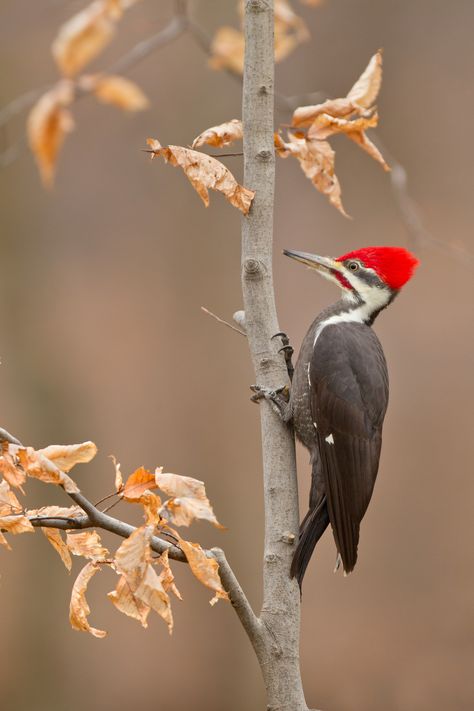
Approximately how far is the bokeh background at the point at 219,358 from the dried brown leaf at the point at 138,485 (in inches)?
145

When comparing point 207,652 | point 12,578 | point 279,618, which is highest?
point 12,578

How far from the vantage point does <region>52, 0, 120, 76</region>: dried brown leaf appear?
251 centimetres

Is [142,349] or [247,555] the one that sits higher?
[142,349]

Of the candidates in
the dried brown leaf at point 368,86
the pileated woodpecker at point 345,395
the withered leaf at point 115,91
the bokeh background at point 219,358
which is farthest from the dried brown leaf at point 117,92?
the bokeh background at point 219,358

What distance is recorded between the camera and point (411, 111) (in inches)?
224

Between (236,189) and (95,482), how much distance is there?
3.74 meters

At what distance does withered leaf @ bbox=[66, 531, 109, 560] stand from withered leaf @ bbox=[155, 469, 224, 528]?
30 cm

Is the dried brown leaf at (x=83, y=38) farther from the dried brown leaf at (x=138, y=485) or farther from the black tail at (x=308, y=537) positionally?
the black tail at (x=308, y=537)

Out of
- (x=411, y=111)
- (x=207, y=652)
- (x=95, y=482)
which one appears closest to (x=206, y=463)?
(x=95, y=482)

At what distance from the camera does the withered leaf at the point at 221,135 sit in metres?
2.32

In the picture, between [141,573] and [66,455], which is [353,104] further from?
[141,573]

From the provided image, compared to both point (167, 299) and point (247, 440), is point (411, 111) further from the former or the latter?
point (247, 440)

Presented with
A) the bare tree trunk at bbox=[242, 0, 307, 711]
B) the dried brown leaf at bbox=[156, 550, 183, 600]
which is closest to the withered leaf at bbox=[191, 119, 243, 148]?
the bare tree trunk at bbox=[242, 0, 307, 711]

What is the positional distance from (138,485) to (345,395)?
124 centimetres
